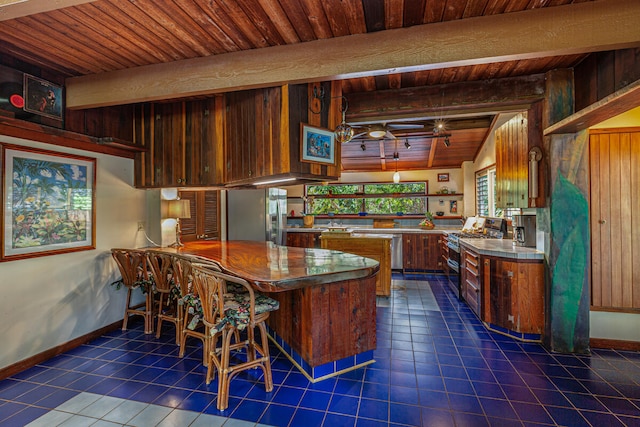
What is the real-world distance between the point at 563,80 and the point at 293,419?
363 centimetres

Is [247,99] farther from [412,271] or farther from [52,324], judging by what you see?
[412,271]

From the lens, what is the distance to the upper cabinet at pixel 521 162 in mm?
3006

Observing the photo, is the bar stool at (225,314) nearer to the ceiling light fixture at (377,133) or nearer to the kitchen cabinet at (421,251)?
the ceiling light fixture at (377,133)

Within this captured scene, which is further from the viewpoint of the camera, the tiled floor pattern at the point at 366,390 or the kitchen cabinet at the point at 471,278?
the kitchen cabinet at the point at 471,278

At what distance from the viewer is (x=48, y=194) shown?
2891mm

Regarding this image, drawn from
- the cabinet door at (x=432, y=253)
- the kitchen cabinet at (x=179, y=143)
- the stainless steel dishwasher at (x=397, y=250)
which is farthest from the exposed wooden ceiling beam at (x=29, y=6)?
the cabinet door at (x=432, y=253)

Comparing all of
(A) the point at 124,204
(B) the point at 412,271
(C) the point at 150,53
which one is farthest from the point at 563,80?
(A) the point at 124,204

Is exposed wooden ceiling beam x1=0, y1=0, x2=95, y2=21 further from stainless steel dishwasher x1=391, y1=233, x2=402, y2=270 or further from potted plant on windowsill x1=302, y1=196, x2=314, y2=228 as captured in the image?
potted plant on windowsill x1=302, y1=196, x2=314, y2=228

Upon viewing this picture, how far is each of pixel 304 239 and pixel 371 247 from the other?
2.83 metres

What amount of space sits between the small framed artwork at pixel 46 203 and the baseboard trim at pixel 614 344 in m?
5.25

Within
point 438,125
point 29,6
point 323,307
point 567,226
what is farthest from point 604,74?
point 29,6

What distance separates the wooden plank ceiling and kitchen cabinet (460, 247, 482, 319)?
210 cm

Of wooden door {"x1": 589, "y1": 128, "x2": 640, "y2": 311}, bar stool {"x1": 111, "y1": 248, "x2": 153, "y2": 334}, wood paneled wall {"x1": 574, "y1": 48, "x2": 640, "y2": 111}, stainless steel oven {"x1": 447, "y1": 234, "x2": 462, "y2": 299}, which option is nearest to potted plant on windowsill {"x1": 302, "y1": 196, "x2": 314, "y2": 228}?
stainless steel oven {"x1": 447, "y1": 234, "x2": 462, "y2": 299}

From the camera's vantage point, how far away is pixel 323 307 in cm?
239
